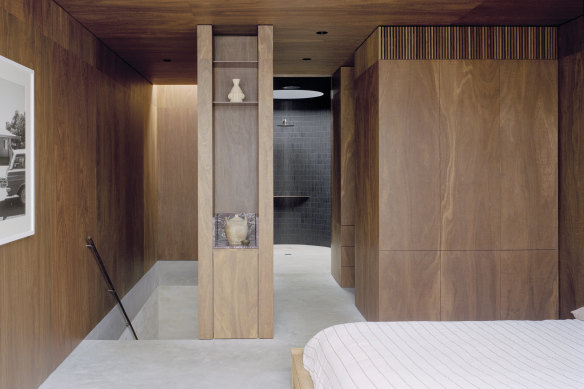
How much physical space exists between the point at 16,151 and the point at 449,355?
2552mm

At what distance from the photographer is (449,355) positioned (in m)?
2.39

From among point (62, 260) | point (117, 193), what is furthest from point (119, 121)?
point (62, 260)

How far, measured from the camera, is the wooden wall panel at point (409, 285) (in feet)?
14.2

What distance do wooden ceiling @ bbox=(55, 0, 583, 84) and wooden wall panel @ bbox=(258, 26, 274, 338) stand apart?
0.29 meters

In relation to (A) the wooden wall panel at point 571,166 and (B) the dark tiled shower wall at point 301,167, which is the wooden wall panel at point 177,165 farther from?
(A) the wooden wall panel at point 571,166

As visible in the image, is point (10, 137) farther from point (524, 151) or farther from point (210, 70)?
point (524, 151)

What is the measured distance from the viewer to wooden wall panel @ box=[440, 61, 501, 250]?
4.32 metres

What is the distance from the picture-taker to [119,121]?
→ 5473mm

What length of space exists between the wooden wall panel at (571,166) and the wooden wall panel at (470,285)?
21.7 inches

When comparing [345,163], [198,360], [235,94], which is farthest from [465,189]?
[198,360]

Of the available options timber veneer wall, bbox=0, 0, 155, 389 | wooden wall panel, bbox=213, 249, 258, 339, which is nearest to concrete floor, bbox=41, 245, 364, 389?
wooden wall panel, bbox=213, 249, 258, 339

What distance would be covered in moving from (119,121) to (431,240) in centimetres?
343

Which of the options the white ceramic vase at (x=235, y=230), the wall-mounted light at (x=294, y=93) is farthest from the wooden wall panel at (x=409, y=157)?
the wall-mounted light at (x=294, y=93)

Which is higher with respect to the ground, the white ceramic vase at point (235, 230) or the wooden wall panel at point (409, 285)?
the white ceramic vase at point (235, 230)
